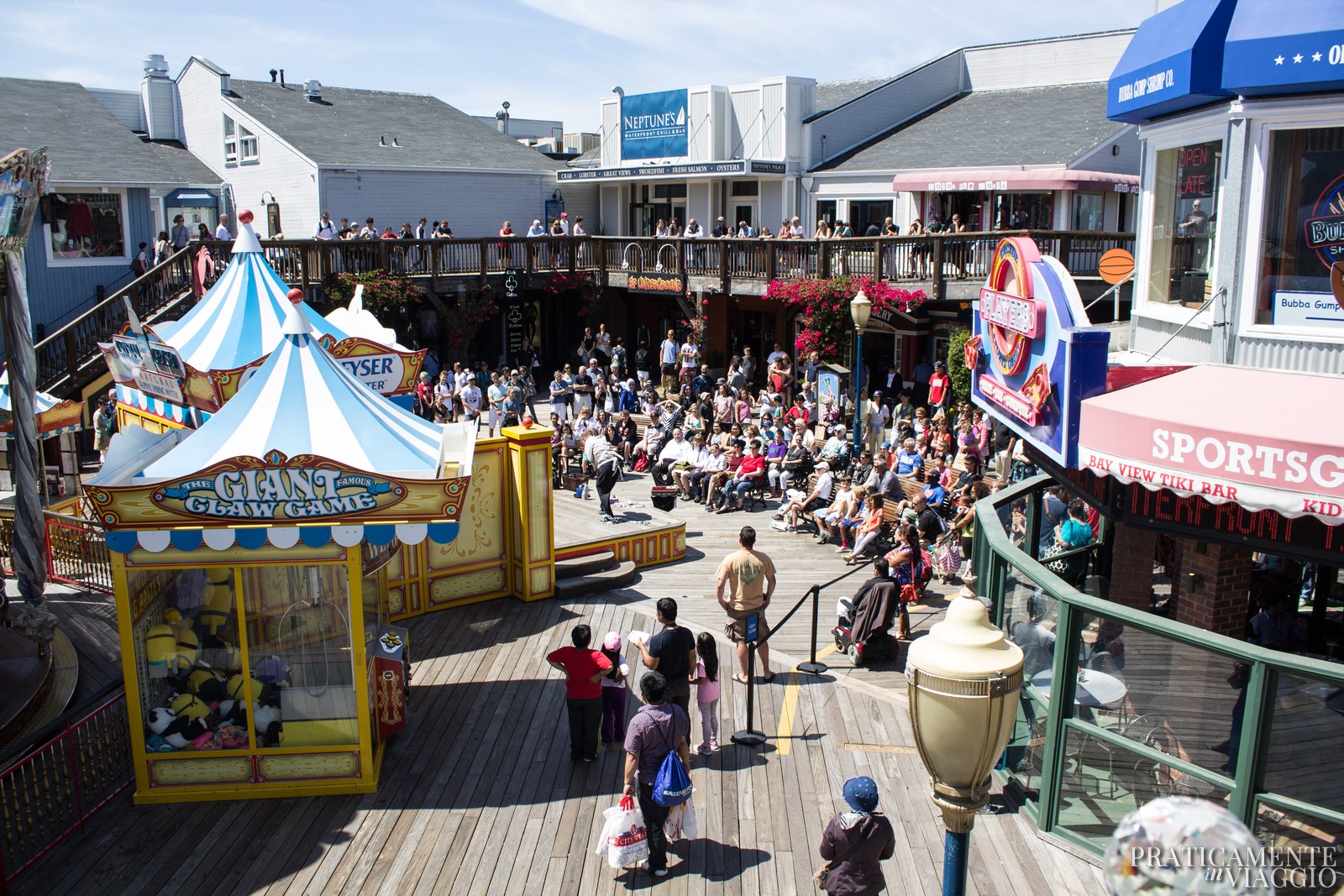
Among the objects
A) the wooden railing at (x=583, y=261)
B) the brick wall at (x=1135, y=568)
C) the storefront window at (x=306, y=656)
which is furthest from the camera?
the wooden railing at (x=583, y=261)

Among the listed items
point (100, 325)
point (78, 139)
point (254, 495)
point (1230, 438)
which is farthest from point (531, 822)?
point (78, 139)

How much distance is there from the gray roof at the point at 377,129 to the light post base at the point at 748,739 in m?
22.5

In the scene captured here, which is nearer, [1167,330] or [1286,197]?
[1286,197]

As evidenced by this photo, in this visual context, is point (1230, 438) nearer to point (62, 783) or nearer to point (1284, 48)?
point (1284, 48)

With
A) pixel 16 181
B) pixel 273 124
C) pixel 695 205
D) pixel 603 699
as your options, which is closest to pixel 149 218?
pixel 273 124

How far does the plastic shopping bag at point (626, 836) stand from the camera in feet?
22.8

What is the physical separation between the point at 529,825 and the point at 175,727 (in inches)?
115

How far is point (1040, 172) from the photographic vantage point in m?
20.1

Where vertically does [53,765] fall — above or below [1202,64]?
below

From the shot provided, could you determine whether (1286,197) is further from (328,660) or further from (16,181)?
(16,181)

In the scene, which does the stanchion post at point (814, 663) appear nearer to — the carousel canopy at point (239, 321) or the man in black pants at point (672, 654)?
the man in black pants at point (672, 654)

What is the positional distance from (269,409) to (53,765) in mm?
2931

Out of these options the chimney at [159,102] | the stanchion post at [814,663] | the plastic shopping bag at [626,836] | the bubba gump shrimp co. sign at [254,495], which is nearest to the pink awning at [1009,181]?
the stanchion post at [814,663]

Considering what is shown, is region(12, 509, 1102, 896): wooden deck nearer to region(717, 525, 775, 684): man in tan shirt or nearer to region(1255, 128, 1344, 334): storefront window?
region(717, 525, 775, 684): man in tan shirt
